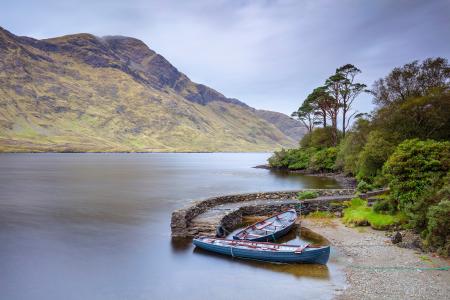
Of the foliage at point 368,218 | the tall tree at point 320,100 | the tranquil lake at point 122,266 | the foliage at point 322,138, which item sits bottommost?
the tranquil lake at point 122,266

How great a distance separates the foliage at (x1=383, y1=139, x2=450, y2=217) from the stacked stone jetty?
791 centimetres

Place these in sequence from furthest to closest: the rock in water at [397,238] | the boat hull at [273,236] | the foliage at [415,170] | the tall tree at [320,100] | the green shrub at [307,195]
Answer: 1. the tall tree at [320,100]
2. the green shrub at [307,195]
3. the foliage at [415,170]
4. the boat hull at [273,236]
5. the rock in water at [397,238]

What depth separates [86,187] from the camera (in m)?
68.5

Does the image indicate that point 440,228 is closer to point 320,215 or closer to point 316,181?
point 320,215

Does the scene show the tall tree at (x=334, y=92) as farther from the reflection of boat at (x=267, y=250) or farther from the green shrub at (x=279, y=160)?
the reflection of boat at (x=267, y=250)

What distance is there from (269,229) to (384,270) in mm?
10382

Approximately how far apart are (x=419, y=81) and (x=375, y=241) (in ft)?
137

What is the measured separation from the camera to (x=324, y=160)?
299ft

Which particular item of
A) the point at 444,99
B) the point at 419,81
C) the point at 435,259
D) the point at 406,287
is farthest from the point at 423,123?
the point at 406,287

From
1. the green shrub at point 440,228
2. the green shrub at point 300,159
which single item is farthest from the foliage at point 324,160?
the green shrub at point 440,228

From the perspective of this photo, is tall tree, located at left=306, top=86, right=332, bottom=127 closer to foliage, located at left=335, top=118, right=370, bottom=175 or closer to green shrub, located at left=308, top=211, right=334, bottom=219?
foliage, located at left=335, top=118, right=370, bottom=175

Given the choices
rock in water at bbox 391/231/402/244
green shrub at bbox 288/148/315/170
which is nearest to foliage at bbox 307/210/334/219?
rock in water at bbox 391/231/402/244

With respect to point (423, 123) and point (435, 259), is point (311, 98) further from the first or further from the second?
point (435, 259)

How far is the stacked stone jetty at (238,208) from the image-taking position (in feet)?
99.3
